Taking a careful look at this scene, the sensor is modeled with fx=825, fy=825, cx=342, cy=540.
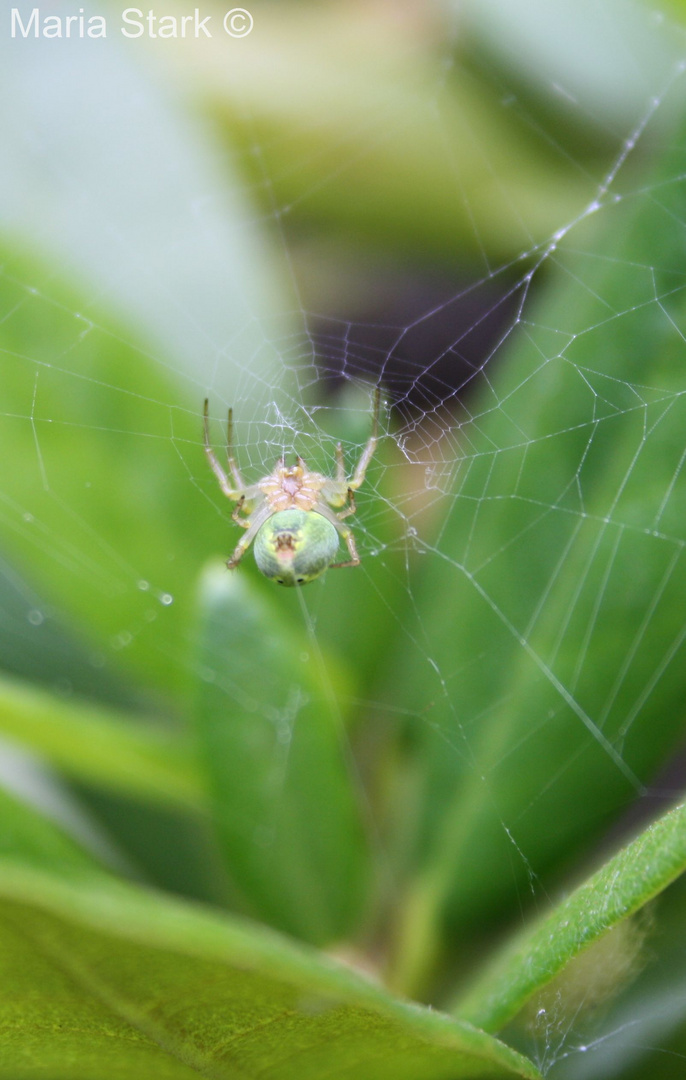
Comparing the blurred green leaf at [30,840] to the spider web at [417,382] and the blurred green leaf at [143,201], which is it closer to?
the spider web at [417,382]

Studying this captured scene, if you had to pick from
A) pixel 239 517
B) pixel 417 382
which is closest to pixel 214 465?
pixel 239 517

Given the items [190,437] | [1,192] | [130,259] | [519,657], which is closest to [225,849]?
[519,657]

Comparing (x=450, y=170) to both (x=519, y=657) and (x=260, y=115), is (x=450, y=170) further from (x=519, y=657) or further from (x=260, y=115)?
(x=519, y=657)

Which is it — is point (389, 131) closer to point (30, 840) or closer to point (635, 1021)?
point (30, 840)

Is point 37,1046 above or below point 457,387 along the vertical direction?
below

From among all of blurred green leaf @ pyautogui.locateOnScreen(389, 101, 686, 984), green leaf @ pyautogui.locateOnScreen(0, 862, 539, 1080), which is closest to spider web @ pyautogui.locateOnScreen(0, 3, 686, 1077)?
blurred green leaf @ pyautogui.locateOnScreen(389, 101, 686, 984)

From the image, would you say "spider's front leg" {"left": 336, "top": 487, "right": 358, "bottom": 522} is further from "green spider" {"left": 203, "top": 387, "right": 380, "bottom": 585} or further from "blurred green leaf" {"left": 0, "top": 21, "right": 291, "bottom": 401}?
"blurred green leaf" {"left": 0, "top": 21, "right": 291, "bottom": 401}
